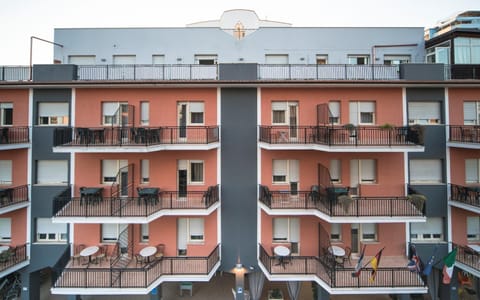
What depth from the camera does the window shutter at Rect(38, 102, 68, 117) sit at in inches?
477

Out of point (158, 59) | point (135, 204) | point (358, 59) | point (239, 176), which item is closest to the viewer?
point (135, 204)

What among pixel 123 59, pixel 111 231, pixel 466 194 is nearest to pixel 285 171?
pixel 466 194

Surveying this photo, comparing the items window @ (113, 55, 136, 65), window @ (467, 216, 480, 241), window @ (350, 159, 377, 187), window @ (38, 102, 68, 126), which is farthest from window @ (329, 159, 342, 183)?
window @ (38, 102, 68, 126)

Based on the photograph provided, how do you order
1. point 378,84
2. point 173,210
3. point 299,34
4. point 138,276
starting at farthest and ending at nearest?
1. point 299,34
2. point 378,84
3. point 173,210
4. point 138,276

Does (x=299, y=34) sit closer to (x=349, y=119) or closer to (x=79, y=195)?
(x=349, y=119)

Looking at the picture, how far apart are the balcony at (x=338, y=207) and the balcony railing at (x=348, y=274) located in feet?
6.27

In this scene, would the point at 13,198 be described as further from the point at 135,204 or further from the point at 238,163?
the point at 238,163

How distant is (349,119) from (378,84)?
79.5 inches

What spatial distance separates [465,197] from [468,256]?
2.71m

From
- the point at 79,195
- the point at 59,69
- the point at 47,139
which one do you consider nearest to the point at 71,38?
the point at 59,69

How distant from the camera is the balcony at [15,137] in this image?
11229 millimetres

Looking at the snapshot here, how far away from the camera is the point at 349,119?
11.9 m

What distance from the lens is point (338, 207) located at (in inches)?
419

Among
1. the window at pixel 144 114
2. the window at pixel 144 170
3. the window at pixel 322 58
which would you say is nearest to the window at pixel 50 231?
the window at pixel 144 170
